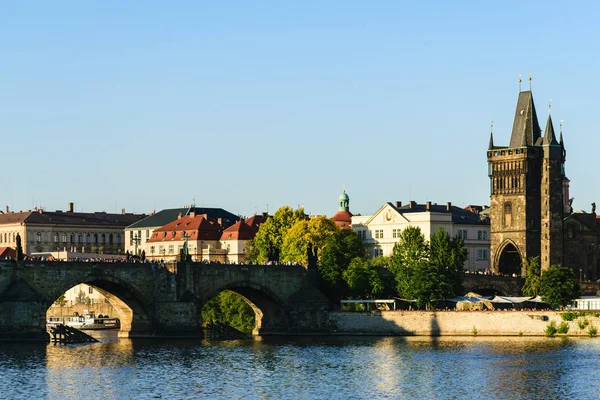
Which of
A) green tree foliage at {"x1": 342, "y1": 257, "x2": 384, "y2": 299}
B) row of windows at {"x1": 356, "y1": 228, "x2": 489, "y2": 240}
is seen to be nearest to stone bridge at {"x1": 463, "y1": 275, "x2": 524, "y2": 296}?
green tree foliage at {"x1": 342, "y1": 257, "x2": 384, "y2": 299}

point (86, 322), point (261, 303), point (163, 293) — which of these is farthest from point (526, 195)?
point (86, 322)

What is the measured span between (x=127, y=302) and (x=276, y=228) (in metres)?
43.7

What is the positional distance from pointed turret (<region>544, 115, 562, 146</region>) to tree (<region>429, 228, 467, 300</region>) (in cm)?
1493

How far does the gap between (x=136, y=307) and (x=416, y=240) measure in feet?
122

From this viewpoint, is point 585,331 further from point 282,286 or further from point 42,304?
point 42,304

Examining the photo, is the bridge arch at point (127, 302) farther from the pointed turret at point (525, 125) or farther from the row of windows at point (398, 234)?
the pointed turret at point (525, 125)

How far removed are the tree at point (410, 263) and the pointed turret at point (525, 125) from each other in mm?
15090

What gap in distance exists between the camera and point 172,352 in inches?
4899

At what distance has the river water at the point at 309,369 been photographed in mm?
95812

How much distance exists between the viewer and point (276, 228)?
184 meters

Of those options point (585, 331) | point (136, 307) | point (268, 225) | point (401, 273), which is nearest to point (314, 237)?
point (268, 225)

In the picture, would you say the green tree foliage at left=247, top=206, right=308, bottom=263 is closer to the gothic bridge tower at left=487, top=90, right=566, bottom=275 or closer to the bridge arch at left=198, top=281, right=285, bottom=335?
the gothic bridge tower at left=487, top=90, right=566, bottom=275

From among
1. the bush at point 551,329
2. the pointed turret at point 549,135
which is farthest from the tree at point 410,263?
the pointed turret at point 549,135

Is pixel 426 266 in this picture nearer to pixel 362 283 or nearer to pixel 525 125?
pixel 362 283
